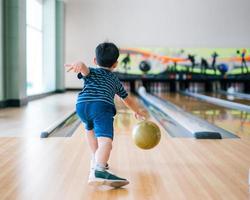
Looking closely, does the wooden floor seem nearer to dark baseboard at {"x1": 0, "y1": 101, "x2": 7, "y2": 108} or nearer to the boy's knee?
the boy's knee

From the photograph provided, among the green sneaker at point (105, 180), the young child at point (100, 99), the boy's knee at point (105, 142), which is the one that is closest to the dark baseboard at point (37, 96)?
the young child at point (100, 99)

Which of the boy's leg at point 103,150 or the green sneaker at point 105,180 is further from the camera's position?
the boy's leg at point 103,150

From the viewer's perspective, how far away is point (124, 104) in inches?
332

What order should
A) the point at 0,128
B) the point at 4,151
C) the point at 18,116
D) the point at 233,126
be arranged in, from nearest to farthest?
the point at 4,151, the point at 0,128, the point at 233,126, the point at 18,116

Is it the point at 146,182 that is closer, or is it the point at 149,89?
Answer: the point at 146,182

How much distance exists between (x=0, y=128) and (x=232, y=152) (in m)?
2.87

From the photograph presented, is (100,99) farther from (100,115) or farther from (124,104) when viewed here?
(124,104)

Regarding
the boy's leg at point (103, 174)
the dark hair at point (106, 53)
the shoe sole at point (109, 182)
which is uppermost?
the dark hair at point (106, 53)

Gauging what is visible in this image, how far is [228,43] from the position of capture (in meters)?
14.4

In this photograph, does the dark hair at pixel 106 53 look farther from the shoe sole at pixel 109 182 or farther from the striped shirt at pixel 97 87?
the shoe sole at pixel 109 182

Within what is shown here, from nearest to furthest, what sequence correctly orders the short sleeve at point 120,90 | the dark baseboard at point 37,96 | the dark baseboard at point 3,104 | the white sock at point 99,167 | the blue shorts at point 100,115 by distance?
the white sock at point 99,167 → the blue shorts at point 100,115 → the short sleeve at point 120,90 → the dark baseboard at point 3,104 → the dark baseboard at point 37,96

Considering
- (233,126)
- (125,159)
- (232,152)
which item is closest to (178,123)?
(233,126)

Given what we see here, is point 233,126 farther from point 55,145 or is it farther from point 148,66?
point 148,66

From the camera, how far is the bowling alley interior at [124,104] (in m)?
2.58
